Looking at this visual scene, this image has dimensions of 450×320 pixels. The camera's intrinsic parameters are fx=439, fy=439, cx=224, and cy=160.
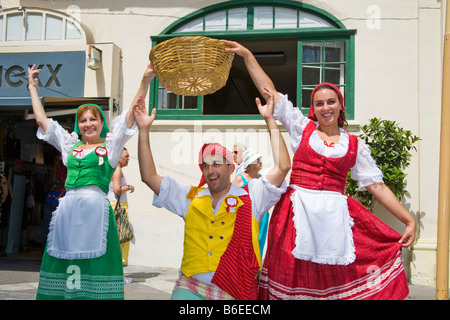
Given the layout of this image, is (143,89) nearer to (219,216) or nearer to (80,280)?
(219,216)

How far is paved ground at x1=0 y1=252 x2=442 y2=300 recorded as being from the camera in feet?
16.2

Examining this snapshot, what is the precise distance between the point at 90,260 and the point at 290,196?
1402 mm

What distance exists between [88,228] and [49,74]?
17.2 feet

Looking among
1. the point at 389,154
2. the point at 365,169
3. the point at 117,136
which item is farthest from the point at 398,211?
the point at 389,154

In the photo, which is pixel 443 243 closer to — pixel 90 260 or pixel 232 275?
pixel 232 275

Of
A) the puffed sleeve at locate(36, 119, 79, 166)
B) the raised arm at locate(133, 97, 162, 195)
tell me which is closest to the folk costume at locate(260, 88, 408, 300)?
the raised arm at locate(133, 97, 162, 195)

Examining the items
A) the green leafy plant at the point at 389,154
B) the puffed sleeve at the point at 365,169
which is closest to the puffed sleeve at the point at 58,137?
the puffed sleeve at the point at 365,169

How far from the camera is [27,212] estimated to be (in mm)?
Answer: 9547

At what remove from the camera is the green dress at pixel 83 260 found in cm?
292

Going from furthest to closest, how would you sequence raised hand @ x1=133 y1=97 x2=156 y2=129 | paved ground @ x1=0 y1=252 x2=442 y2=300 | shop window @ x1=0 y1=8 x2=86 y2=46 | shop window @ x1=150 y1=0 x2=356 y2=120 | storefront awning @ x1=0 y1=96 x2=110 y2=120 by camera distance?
shop window @ x1=0 y1=8 x2=86 y2=46
shop window @ x1=150 y1=0 x2=356 y2=120
storefront awning @ x1=0 y1=96 x2=110 y2=120
paved ground @ x1=0 y1=252 x2=442 y2=300
raised hand @ x1=133 y1=97 x2=156 y2=129

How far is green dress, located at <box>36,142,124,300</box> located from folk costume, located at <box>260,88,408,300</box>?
1049mm

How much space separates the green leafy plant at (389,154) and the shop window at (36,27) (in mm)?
5138

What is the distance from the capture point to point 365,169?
2.98 meters

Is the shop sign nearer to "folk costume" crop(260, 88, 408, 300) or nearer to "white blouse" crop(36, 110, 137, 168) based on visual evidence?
"white blouse" crop(36, 110, 137, 168)
